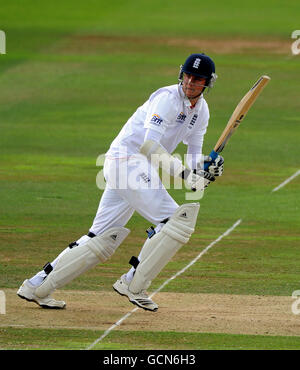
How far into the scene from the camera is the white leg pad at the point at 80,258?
8.34 meters

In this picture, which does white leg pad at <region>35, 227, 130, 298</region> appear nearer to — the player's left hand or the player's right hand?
the player's right hand

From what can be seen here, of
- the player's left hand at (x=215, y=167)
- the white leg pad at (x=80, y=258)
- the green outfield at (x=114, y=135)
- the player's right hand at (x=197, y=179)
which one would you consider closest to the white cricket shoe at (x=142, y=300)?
the green outfield at (x=114, y=135)

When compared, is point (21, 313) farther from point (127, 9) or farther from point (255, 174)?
point (127, 9)

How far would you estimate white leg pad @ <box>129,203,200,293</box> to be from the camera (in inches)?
315

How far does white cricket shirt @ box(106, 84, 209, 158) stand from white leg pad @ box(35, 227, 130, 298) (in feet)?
2.16

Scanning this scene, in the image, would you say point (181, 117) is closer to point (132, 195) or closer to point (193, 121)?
point (193, 121)

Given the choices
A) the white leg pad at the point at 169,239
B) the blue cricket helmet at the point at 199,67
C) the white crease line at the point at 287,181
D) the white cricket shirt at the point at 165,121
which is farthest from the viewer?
the white crease line at the point at 287,181

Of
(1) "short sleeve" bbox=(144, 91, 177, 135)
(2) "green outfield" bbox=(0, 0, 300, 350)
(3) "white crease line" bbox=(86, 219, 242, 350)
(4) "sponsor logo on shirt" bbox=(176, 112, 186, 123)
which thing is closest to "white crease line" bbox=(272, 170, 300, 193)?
(2) "green outfield" bbox=(0, 0, 300, 350)

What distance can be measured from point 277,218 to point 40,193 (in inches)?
132

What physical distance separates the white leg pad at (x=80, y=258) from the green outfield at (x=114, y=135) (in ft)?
0.91

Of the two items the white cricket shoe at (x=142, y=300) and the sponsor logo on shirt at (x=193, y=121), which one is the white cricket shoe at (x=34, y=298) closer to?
A: the white cricket shoe at (x=142, y=300)

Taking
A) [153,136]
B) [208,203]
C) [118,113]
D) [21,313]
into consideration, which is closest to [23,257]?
[21,313]

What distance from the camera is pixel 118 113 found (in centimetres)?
2155

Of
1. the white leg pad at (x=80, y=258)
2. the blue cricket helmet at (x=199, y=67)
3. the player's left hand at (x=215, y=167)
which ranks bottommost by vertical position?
the white leg pad at (x=80, y=258)
